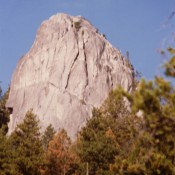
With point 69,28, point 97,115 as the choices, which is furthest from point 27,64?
point 97,115

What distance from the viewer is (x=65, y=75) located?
7831 centimetres

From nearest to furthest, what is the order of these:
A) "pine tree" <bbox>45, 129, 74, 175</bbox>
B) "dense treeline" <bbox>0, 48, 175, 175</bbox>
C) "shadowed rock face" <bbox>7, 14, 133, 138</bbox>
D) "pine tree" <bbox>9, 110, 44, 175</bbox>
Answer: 1. "dense treeline" <bbox>0, 48, 175, 175</bbox>
2. "pine tree" <bbox>9, 110, 44, 175</bbox>
3. "pine tree" <bbox>45, 129, 74, 175</bbox>
4. "shadowed rock face" <bbox>7, 14, 133, 138</bbox>

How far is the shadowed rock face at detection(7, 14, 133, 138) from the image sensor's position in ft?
242

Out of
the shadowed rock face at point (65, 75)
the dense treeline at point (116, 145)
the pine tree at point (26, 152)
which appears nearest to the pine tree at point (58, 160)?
the dense treeline at point (116, 145)

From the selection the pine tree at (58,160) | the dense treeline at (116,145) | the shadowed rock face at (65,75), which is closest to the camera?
the dense treeline at (116,145)

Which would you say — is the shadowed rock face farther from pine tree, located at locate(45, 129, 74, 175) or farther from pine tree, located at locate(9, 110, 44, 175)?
pine tree, located at locate(9, 110, 44, 175)

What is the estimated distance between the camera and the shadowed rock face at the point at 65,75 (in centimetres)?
7369

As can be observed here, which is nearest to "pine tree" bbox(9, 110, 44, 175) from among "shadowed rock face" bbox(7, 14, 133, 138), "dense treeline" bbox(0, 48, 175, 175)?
"dense treeline" bbox(0, 48, 175, 175)

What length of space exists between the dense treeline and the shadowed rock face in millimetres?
19775

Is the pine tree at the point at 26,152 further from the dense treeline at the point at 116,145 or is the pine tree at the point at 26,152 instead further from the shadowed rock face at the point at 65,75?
the shadowed rock face at the point at 65,75

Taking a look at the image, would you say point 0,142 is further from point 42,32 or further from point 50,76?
point 42,32

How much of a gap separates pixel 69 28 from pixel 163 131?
75320mm

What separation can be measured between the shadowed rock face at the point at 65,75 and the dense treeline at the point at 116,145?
19775mm

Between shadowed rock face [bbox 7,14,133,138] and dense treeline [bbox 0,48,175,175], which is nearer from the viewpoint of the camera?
dense treeline [bbox 0,48,175,175]
